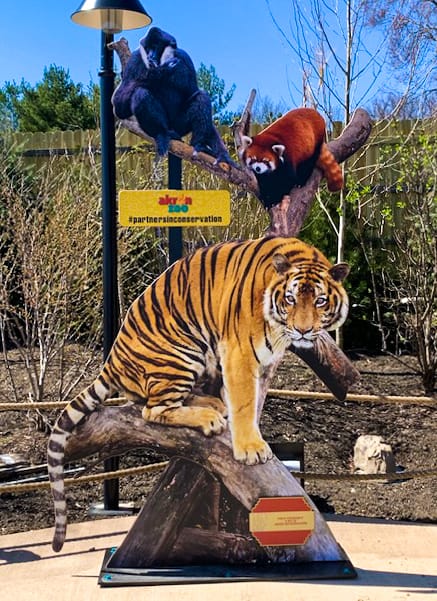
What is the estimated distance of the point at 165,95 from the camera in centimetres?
402

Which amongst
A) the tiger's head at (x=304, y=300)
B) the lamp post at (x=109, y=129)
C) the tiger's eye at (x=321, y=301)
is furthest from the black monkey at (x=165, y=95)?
the tiger's eye at (x=321, y=301)

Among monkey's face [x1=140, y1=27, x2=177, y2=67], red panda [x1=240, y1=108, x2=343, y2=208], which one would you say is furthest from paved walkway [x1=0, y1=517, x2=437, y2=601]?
monkey's face [x1=140, y1=27, x2=177, y2=67]

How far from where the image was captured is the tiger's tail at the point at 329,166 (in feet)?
13.3

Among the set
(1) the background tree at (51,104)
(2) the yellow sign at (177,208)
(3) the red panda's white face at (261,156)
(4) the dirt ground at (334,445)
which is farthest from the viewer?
(1) the background tree at (51,104)

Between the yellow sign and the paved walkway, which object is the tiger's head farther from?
the paved walkway

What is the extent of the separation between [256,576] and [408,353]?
5074 mm

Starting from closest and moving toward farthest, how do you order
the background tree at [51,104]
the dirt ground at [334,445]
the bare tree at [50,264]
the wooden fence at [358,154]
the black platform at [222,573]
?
the black platform at [222,573] < the dirt ground at [334,445] < the bare tree at [50,264] < the wooden fence at [358,154] < the background tree at [51,104]

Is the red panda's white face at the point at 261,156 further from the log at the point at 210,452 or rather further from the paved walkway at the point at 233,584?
the paved walkway at the point at 233,584

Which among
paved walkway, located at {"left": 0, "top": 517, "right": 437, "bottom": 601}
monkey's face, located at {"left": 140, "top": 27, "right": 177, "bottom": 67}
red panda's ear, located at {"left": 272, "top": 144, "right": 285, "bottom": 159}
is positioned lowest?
paved walkway, located at {"left": 0, "top": 517, "right": 437, "bottom": 601}

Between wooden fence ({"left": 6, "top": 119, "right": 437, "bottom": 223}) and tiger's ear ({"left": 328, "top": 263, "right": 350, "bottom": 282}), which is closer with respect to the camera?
tiger's ear ({"left": 328, "top": 263, "right": 350, "bottom": 282})

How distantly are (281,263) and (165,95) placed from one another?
1103mm

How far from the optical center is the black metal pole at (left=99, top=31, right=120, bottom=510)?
453cm

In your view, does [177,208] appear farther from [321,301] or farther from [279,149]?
[321,301]

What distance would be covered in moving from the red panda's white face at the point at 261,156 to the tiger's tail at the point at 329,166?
22 cm
